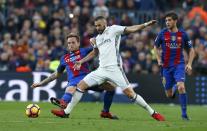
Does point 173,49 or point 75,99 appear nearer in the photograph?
point 75,99

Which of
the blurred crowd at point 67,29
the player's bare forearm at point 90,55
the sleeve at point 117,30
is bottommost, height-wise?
the blurred crowd at point 67,29

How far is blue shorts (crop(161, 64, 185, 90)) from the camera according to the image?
16906mm

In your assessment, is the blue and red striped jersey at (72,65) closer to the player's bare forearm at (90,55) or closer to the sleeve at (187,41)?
the player's bare forearm at (90,55)

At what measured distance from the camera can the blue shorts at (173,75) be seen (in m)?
16.9

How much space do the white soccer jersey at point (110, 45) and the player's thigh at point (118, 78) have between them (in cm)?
18

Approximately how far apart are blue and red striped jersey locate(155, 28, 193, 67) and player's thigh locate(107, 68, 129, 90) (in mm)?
1891

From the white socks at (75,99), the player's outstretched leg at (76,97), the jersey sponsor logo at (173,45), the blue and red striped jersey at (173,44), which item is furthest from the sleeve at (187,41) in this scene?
the white socks at (75,99)

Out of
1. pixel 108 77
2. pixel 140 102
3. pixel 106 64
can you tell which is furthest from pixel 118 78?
pixel 140 102

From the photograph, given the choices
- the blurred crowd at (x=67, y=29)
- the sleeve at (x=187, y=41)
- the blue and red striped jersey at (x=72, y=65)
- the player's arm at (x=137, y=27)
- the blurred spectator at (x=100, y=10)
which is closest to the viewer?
the player's arm at (x=137, y=27)

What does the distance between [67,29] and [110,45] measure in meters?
13.2

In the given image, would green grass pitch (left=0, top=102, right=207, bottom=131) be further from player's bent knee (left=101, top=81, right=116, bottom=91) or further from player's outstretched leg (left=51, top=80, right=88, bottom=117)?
player's bent knee (left=101, top=81, right=116, bottom=91)

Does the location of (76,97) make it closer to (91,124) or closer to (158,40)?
(91,124)

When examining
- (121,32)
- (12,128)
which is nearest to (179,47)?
(121,32)

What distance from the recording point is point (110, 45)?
15.8 m
